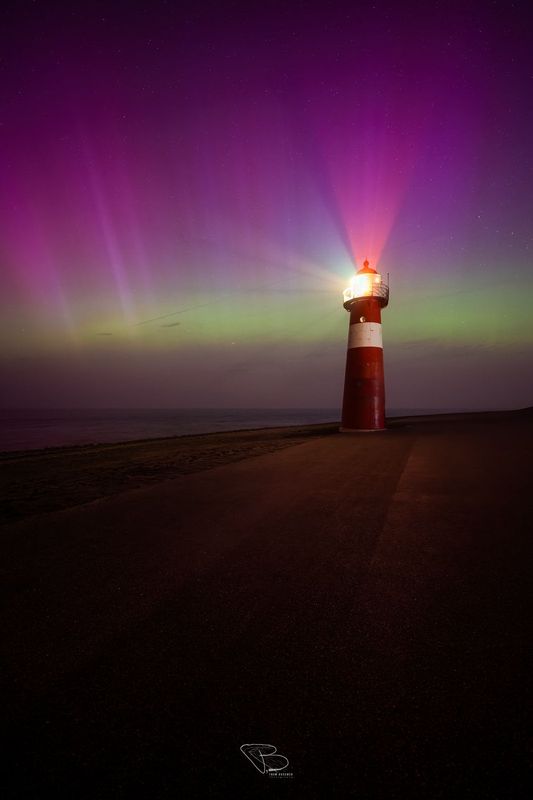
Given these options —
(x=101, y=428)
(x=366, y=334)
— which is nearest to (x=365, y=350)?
(x=366, y=334)

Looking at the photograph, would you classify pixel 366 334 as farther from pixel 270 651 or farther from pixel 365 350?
pixel 270 651

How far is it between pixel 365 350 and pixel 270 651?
1766 cm

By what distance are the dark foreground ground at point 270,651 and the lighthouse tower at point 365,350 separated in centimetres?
1341

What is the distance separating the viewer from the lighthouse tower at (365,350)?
18734 millimetres

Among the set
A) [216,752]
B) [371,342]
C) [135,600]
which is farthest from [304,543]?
[371,342]

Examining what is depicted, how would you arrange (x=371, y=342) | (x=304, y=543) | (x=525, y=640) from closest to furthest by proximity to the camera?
(x=525, y=640) → (x=304, y=543) → (x=371, y=342)

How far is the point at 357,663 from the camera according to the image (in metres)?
2.34

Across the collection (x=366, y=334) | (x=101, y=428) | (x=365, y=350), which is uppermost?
(x=366, y=334)

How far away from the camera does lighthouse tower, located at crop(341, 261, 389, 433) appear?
18.7 m

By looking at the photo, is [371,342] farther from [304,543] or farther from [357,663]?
[357,663]

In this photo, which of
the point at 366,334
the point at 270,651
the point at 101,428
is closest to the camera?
the point at 270,651

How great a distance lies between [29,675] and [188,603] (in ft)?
3.83

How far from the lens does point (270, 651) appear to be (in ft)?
8.14

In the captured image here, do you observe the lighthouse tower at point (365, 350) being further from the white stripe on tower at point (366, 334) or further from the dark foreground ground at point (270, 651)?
the dark foreground ground at point (270, 651)
